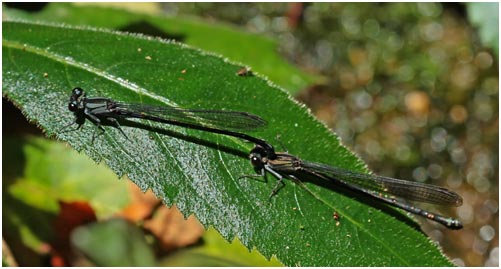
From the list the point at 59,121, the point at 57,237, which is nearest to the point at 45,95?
the point at 59,121

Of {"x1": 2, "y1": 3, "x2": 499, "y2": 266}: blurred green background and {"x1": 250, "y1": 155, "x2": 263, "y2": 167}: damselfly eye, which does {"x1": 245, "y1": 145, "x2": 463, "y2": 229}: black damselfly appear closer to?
{"x1": 250, "y1": 155, "x2": 263, "y2": 167}: damselfly eye

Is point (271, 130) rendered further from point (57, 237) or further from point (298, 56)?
point (298, 56)

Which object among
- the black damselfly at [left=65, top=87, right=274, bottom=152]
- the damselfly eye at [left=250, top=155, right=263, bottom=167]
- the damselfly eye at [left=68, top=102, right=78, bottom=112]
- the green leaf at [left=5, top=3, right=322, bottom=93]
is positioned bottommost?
the damselfly eye at [left=250, top=155, right=263, bottom=167]

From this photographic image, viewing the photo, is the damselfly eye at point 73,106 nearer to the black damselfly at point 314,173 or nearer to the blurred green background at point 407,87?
the black damselfly at point 314,173

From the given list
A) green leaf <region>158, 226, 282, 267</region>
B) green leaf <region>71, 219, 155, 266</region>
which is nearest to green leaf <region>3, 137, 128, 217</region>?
green leaf <region>71, 219, 155, 266</region>

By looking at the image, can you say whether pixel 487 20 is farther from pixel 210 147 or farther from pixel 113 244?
pixel 113 244

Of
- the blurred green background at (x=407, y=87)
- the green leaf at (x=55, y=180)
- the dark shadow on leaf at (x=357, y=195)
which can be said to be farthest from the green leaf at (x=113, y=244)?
the blurred green background at (x=407, y=87)
